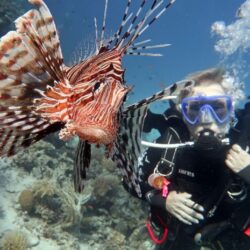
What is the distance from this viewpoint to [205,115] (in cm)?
408

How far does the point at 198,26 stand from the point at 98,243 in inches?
4331

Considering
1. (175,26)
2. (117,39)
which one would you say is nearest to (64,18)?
(117,39)

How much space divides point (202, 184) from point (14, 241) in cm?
275

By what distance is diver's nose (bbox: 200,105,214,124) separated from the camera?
4.05 meters

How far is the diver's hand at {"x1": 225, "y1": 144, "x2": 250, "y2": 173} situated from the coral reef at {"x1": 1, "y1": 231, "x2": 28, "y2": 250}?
3.07 meters

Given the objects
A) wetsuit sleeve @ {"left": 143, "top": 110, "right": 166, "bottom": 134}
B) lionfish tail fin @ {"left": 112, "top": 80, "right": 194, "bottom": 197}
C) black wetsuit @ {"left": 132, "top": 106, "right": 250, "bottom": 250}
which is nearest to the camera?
lionfish tail fin @ {"left": 112, "top": 80, "right": 194, "bottom": 197}

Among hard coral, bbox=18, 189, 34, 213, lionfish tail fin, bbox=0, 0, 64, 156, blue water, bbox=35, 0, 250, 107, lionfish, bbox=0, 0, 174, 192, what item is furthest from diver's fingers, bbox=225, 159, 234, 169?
blue water, bbox=35, 0, 250, 107

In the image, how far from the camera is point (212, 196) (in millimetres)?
3965

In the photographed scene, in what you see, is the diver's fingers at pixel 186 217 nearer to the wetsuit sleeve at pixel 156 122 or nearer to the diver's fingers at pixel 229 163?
the diver's fingers at pixel 229 163

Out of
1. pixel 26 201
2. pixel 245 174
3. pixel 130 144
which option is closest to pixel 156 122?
pixel 245 174

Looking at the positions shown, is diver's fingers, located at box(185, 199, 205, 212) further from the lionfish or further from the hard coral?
the hard coral

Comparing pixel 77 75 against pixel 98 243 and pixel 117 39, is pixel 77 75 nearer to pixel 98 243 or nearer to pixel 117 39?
pixel 117 39

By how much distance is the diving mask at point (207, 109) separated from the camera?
406cm

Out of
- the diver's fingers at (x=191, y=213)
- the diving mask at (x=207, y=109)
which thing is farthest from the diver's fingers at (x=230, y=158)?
the diver's fingers at (x=191, y=213)
